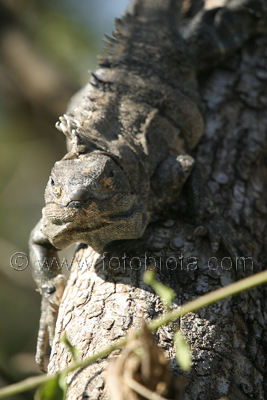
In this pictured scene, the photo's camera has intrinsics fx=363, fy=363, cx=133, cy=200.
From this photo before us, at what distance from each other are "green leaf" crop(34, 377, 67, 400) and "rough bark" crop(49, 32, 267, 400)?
691mm

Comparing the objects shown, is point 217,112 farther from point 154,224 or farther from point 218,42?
point 154,224

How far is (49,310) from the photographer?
11.4 ft

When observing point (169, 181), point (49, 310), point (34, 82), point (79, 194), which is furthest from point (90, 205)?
point (34, 82)

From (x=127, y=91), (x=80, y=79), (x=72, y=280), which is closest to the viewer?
(x=72, y=280)

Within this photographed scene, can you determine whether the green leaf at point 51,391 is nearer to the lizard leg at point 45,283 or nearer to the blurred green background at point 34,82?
the lizard leg at point 45,283

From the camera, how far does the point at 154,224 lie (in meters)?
3.49

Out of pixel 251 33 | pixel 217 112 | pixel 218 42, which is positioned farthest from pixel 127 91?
pixel 251 33

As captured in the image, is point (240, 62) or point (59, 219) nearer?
point (59, 219)

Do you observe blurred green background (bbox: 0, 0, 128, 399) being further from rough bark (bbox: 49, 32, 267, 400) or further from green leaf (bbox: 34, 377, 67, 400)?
green leaf (bbox: 34, 377, 67, 400)

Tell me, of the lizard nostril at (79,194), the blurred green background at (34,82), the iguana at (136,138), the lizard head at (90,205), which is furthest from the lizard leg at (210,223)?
the blurred green background at (34,82)

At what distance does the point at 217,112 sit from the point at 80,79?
3.89 meters

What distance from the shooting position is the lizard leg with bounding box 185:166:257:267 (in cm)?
331

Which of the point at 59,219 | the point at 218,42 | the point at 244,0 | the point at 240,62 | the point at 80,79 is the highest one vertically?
the point at 80,79

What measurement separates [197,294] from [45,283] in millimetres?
1505
